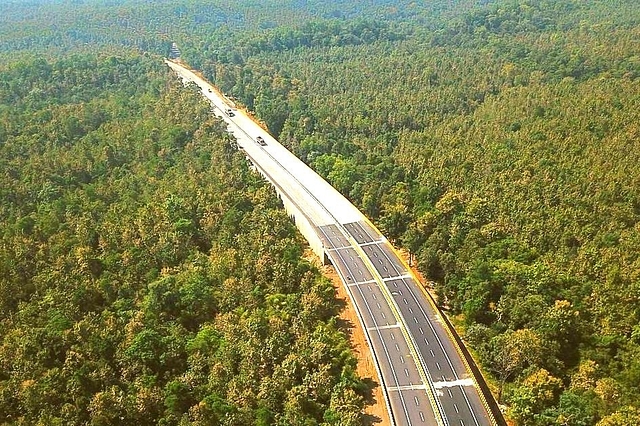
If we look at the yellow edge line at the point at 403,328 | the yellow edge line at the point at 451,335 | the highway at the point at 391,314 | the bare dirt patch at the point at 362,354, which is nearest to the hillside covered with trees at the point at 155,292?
the bare dirt patch at the point at 362,354

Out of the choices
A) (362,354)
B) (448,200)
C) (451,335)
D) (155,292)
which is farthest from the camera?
(448,200)

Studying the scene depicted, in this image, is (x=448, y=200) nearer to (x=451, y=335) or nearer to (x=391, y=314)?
(x=391, y=314)

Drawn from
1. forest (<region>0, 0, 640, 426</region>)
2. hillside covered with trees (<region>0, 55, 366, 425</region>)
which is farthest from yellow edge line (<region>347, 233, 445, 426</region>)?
hillside covered with trees (<region>0, 55, 366, 425</region>)

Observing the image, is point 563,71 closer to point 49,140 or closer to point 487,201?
point 487,201

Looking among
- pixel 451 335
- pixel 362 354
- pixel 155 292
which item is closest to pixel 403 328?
pixel 451 335

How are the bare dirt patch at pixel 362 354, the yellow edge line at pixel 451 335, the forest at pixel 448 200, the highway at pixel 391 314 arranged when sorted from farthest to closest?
1. the forest at pixel 448 200
2. the bare dirt patch at pixel 362 354
3. the highway at pixel 391 314
4. the yellow edge line at pixel 451 335

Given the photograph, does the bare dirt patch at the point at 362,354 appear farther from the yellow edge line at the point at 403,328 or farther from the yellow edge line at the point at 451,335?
the yellow edge line at the point at 451,335
